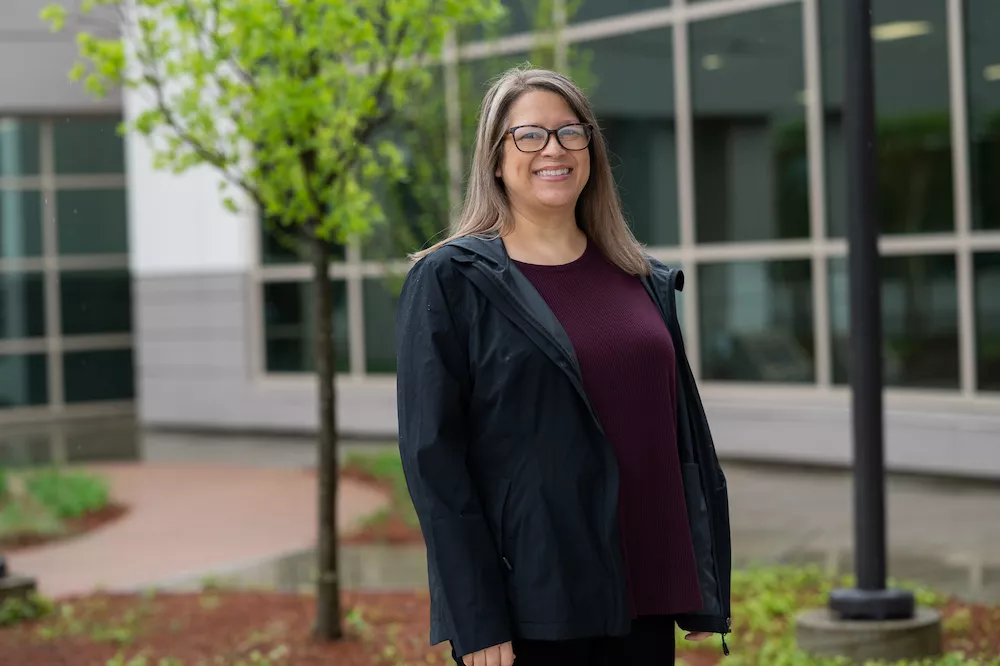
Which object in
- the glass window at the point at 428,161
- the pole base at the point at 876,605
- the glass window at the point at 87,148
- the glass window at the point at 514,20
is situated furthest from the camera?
the glass window at the point at 87,148

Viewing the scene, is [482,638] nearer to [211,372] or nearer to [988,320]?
[988,320]

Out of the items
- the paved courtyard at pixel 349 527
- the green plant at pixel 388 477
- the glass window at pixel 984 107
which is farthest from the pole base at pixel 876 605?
the glass window at pixel 984 107

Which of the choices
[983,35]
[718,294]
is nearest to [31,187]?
[718,294]

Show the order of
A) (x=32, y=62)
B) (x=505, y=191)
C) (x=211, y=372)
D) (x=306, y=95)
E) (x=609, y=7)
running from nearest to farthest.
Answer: (x=505, y=191) → (x=306, y=95) → (x=609, y=7) → (x=211, y=372) → (x=32, y=62)

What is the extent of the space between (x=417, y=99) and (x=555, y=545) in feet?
27.5

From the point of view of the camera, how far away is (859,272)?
17.5 ft

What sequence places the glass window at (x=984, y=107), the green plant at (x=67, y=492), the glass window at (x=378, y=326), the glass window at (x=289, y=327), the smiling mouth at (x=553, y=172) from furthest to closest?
1. the glass window at (x=289, y=327)
2. the glass window at (x=378, y=326)
3. the green plant at (x=67, y=492)
4. the glass window at (x=984, y=107)
5. the smiling mouth at (x=553, y=172)

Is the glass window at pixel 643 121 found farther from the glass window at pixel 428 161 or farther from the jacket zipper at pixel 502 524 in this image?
the jacket zipper at pixel 502 524

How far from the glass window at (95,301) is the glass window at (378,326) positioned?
635 centimetres

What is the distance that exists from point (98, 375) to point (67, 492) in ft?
29.8

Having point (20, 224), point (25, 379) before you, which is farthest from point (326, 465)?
point (20, 224)

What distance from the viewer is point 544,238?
284 cm

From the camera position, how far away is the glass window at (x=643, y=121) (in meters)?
12.1

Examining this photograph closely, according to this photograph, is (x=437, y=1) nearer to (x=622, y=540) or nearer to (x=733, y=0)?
(x=622, y=540)
